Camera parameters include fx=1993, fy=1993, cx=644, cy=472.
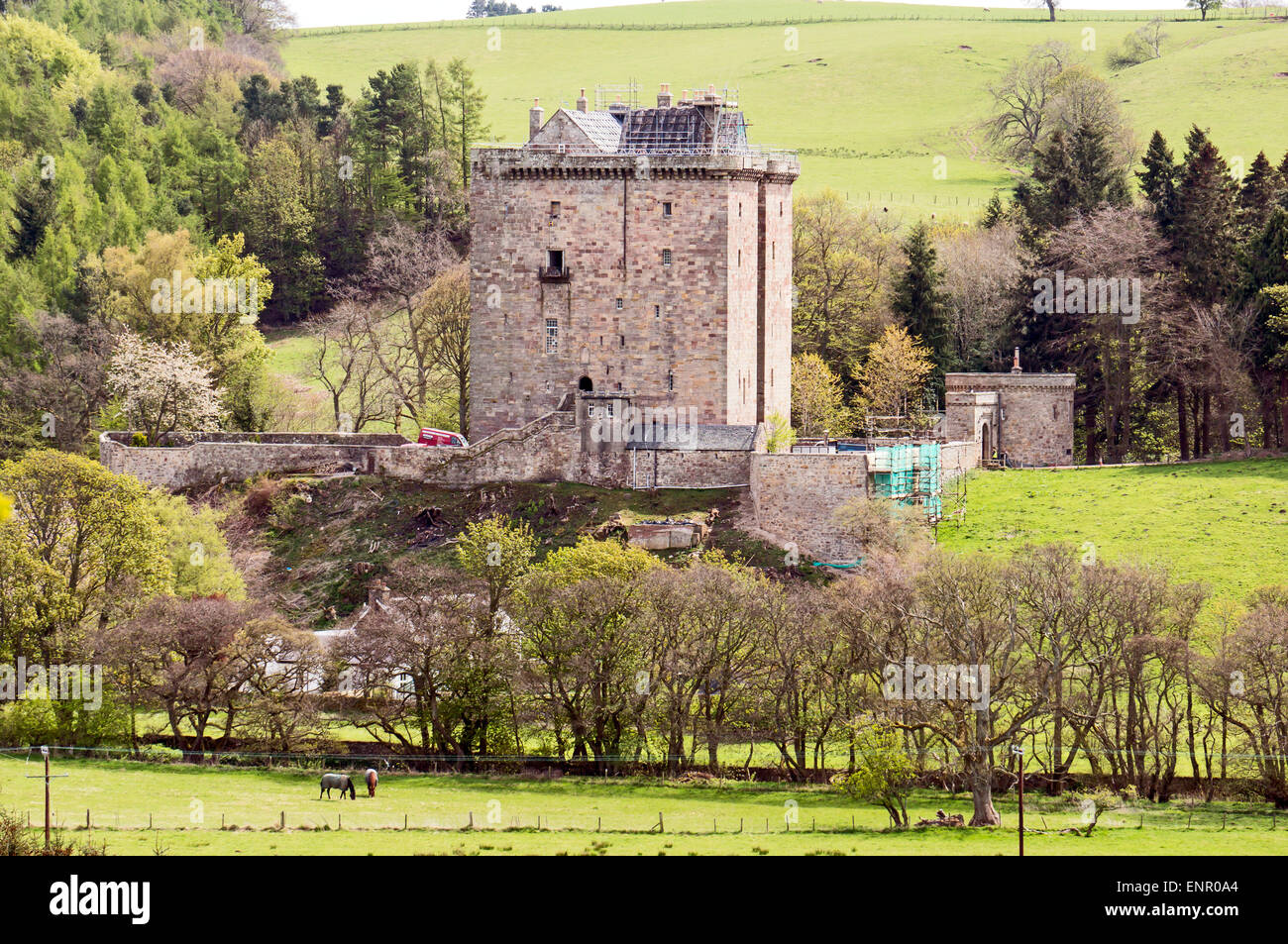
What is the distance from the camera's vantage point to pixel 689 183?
2864 inches

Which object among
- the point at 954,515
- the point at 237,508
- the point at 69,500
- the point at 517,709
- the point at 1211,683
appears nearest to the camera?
the point at 1211,683

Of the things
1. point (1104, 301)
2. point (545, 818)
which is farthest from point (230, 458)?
point (1104, 301)

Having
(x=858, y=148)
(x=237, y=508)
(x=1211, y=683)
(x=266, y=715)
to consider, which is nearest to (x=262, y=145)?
(x=858, y=148)

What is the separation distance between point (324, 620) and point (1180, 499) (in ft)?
95.7

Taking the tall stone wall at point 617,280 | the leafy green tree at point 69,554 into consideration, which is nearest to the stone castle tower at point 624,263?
the tall stone wall at point 617,280

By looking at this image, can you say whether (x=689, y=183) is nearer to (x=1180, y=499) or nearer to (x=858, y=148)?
(x=1180, y=499)

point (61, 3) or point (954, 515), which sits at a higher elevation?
point (61, 3)

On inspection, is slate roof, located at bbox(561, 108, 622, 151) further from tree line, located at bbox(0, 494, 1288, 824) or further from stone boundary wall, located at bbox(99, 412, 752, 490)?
tree line, located at bbox(0, 494, 1288, 824)

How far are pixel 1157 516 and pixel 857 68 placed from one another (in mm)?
89754

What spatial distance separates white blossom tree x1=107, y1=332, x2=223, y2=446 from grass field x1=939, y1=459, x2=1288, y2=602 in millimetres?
31237

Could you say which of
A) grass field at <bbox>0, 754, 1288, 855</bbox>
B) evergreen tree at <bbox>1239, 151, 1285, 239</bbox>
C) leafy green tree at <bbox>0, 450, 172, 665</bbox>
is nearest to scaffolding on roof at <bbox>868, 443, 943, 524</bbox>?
grass field at <bbox>0, 754, 1288, 855</bbox>

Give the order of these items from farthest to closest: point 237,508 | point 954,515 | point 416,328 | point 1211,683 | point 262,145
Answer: point 262,145, point 416,328, point 237,508, point 954,515, point 1211,683

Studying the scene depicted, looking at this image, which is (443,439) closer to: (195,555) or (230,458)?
(230,458)

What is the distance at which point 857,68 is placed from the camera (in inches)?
5896
